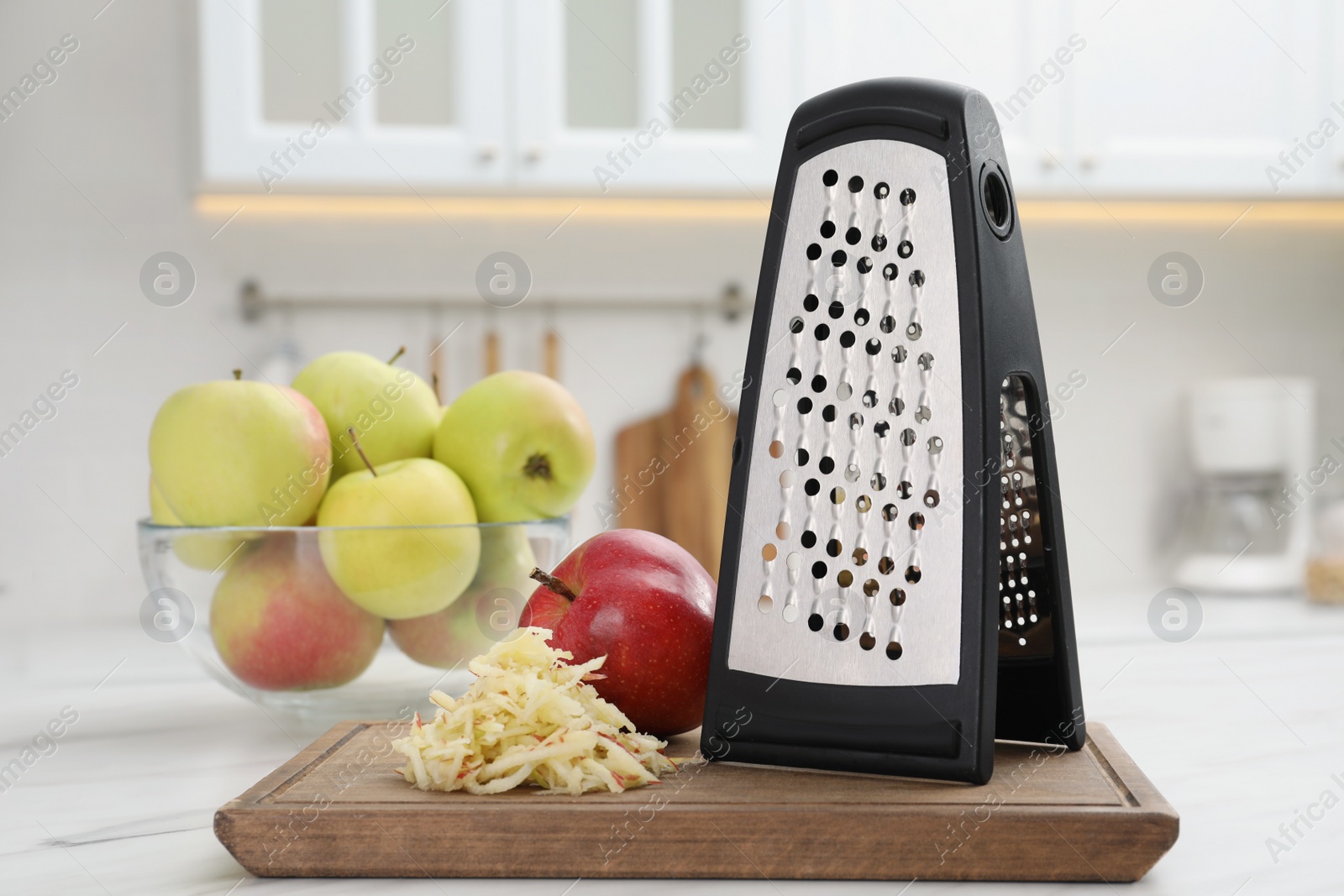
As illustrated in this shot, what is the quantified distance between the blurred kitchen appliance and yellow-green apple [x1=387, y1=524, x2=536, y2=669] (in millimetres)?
1670

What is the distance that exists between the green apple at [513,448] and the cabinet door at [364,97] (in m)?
0.97

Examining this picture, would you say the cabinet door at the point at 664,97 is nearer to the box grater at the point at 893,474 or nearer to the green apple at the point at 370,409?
the green apple at the point at 370,409

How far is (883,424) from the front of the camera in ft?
1.89

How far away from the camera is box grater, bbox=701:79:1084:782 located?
54 centimetres

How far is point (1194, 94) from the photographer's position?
1.85m

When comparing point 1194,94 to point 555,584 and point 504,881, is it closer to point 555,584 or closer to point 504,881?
point 555,584

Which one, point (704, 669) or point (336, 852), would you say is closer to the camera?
point (336, 852)

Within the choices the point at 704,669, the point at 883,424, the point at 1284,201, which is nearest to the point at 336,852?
the point at 704,669

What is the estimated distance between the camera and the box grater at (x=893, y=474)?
1.77ft

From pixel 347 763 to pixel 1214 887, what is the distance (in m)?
0.43

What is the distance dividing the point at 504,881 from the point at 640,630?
0.60 ft

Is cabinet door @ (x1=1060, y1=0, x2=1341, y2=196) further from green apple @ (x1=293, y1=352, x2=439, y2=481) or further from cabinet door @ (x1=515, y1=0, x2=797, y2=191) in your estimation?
green apple @ (x1=293, y1=352, x2=439, y2=481)

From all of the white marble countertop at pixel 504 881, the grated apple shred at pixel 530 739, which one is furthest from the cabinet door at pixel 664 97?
the grated apple shred at pixel 530 739

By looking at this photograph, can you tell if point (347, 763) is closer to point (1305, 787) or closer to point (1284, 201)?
point (1305, 787)
